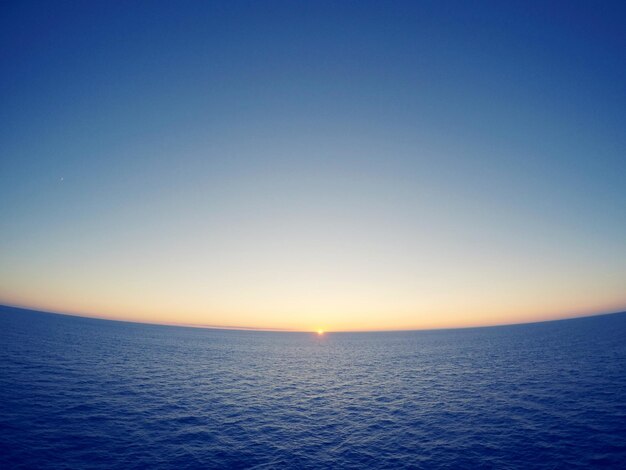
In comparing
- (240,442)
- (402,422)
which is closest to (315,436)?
(240,442)

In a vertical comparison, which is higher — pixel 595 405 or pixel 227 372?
pixel 595 405

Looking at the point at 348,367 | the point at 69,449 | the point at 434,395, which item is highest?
the point at 69,449

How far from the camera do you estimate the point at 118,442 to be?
34.8 m

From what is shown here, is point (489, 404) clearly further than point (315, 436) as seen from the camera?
Yes

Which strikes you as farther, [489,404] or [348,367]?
[348,367]

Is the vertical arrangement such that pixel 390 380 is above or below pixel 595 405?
below

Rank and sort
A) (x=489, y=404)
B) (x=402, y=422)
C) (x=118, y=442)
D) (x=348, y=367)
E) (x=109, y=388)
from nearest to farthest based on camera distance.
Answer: (x=118, y=442), (x=402, y=422), (x=489, y=404), (x=109, y=388), (x=348, y=367)

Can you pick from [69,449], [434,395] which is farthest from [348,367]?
[69,449]

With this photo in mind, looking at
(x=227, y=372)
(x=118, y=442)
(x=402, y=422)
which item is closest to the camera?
(x=118, y=442)

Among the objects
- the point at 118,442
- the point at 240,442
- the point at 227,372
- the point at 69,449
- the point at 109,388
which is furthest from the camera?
the point at 227,372

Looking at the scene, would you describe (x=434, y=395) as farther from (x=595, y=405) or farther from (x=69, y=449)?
(x=69, y=449)

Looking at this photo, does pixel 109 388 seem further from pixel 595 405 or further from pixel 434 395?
pixel 595 405

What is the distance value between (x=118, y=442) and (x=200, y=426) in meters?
9.64

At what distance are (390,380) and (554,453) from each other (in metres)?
43.0
